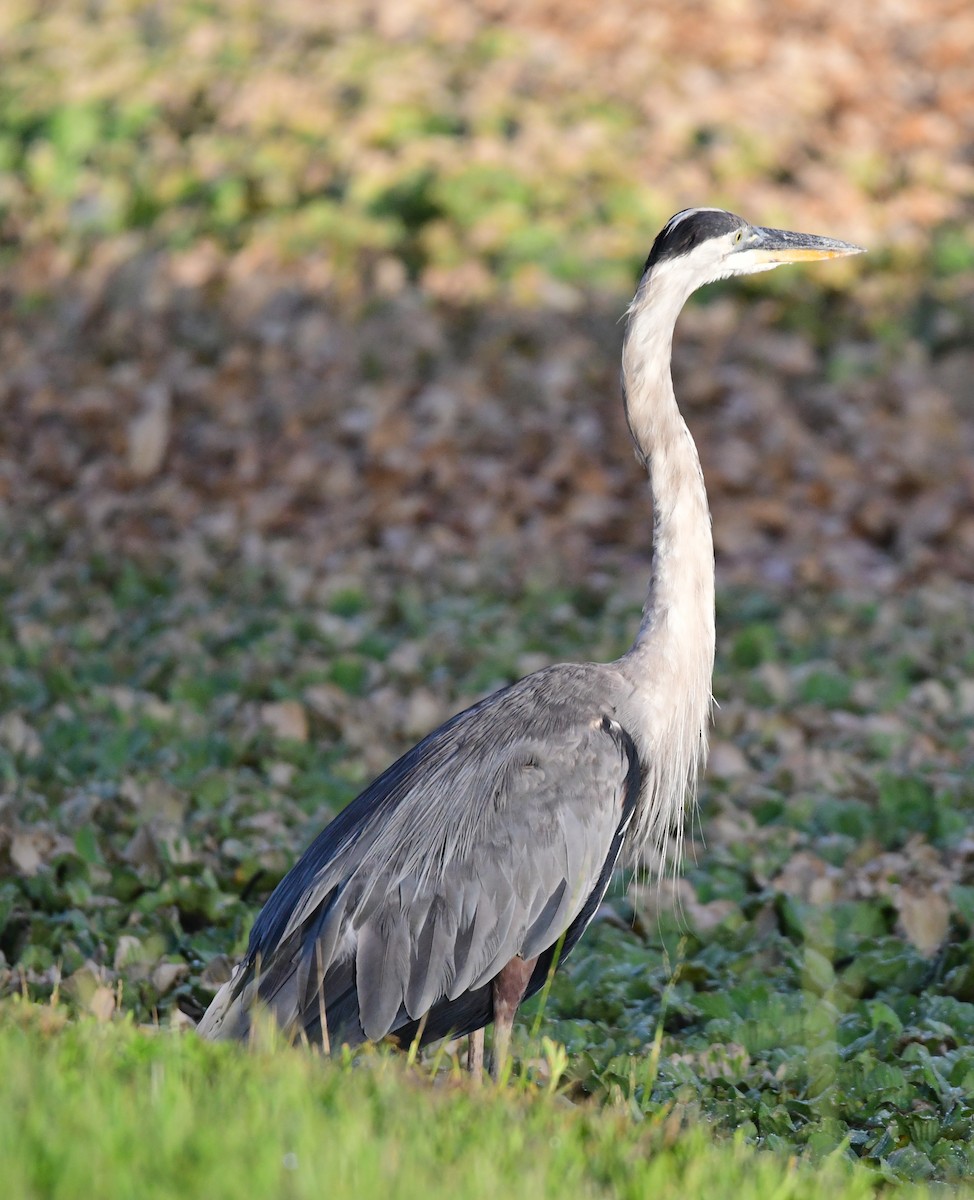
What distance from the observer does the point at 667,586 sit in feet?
17.8

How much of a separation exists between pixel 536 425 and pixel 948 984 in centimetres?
647

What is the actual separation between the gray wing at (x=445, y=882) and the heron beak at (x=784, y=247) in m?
1.74

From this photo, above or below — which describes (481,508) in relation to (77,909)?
above

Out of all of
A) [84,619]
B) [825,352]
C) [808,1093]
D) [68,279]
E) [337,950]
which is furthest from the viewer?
[68,279]

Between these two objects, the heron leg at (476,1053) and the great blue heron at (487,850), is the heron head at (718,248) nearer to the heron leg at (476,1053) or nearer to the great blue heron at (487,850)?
the great blue heron at (487,850)

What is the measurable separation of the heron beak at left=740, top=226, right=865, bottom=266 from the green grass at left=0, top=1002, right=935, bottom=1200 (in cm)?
298

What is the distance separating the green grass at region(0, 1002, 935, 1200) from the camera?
309 centimetres

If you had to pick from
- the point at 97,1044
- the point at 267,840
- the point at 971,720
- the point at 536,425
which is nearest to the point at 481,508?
the point at 536,425

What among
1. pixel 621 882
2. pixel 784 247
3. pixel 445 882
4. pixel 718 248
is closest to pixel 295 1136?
pixel 445 882

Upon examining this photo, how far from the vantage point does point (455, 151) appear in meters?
13.7

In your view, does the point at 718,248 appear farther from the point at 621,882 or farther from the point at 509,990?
the point at 621,882

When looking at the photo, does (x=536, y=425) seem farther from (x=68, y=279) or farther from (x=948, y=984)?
(x=948, y=984)

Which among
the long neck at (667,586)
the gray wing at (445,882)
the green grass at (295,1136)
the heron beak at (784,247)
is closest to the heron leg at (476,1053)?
the gray wing at (445,882)

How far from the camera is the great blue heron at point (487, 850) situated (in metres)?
4.86
